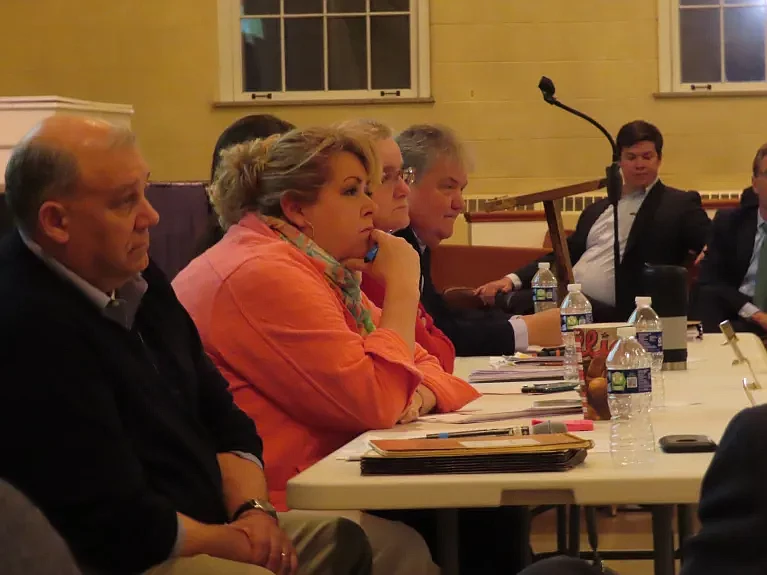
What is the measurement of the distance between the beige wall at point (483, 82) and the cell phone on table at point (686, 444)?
565 centimetres

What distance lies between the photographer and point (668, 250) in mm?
5711

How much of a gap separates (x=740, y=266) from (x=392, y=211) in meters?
3.07

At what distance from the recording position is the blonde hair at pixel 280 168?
7.64ft

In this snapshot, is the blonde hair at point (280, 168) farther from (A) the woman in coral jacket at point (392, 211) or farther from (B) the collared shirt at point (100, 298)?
(B) the collared shirt at point (100, 298)

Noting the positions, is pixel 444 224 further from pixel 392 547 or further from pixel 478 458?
pixel 478 458

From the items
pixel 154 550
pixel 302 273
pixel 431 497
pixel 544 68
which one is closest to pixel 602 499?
pixel 431 497

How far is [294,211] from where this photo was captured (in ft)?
7.70

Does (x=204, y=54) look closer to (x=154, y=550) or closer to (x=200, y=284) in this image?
(x=200, y=284)

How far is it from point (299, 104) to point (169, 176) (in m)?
0.90

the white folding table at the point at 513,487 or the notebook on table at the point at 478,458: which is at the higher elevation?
the notebook on table at the point at 478,458

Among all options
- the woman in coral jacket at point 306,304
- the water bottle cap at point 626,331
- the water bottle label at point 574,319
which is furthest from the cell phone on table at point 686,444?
the water bottle label at point 574,319

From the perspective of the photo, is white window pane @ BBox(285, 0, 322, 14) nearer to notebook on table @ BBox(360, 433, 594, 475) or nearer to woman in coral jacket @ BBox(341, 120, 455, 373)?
woman in coral jacket @ BBox(341, 120, 455, 373)

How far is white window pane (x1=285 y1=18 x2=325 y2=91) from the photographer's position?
7.66m

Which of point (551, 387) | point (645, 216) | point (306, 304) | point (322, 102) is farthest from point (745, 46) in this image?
point (306, 304)
